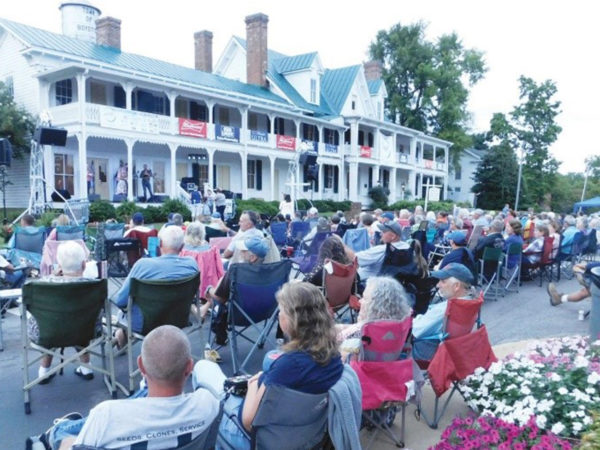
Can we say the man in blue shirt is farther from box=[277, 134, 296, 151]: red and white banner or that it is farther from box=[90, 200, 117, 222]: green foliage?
box=[277, 134, 296, 151]: red and white banner

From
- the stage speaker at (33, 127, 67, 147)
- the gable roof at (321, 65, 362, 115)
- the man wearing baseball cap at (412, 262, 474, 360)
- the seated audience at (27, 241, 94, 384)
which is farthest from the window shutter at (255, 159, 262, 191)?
the man wearing baseball cap at (412, 262, 474, 360)

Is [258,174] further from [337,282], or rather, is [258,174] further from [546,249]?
[337,282]

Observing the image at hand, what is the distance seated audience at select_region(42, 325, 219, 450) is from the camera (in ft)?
5.22

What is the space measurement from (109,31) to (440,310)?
2209 centimetres

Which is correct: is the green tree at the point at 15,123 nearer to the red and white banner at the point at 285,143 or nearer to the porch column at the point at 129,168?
the porch column at the point at 129,168

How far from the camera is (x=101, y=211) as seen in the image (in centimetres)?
1502

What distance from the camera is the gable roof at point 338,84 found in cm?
3045

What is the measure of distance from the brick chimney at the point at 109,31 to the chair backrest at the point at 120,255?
18.1 metres

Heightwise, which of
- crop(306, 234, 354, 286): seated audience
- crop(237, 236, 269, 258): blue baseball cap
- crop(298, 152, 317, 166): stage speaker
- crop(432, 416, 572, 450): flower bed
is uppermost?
crop(298, 152, 317, 166): stage speaker

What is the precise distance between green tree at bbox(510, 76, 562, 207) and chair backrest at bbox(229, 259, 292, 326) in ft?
149

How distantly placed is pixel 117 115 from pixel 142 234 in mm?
10878

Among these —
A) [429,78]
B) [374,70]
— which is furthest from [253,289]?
[429,78]

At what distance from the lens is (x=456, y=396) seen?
388cm

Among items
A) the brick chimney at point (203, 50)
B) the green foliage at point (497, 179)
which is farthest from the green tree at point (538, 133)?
the brick chimney at point (203, 50)
